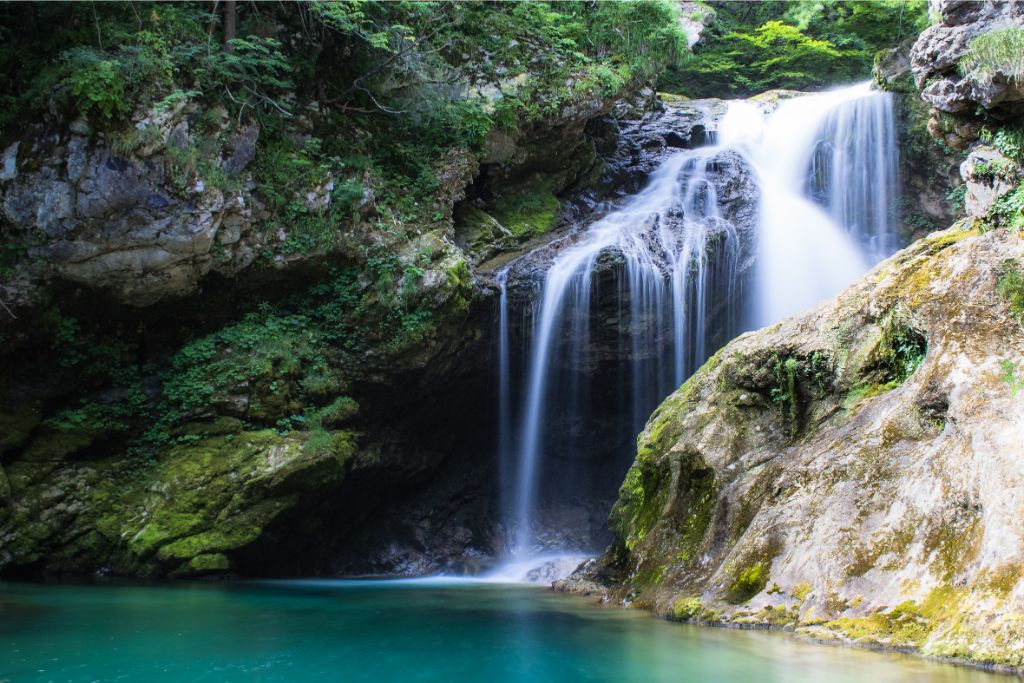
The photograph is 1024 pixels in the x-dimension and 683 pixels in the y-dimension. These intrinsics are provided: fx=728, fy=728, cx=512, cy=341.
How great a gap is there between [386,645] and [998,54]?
7931mm

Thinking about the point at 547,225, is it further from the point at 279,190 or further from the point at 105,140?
the point at 105,140

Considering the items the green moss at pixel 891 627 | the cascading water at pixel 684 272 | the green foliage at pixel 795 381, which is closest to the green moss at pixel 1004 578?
the green moss at pixel 891 627

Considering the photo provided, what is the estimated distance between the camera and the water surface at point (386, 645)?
4.85 metres

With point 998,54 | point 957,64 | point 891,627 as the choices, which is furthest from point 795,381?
point 957,64

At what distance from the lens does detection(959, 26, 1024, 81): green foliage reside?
694 cm

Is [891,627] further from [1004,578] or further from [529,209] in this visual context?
[529,209]

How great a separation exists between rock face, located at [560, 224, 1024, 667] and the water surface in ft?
1.42

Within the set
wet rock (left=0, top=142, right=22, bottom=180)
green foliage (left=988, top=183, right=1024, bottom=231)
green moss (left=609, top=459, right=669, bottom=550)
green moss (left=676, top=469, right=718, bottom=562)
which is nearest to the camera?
green foliage (left=988, top=183, right=1024, bottom=231)

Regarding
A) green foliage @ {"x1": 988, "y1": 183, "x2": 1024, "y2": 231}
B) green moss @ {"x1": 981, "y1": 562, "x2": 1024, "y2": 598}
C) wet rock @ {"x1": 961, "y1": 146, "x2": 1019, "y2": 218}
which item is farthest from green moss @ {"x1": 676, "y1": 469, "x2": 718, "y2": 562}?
wet rock @ {"x1": 961, "y1": 146, "x2": 1019, "y2": 218}

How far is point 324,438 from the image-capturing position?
1099cm

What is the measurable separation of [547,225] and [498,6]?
458cm

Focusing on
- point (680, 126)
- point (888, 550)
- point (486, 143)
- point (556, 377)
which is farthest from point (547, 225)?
point (888, 550)

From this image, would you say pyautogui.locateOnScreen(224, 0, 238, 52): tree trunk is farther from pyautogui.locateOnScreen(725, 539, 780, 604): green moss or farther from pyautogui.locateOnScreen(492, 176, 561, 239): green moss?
pyautogui.locateOnScreen(725, 539, 780, 604): green moss

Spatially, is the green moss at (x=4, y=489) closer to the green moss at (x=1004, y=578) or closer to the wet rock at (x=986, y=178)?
the green moss at (x=1004, y=578)
